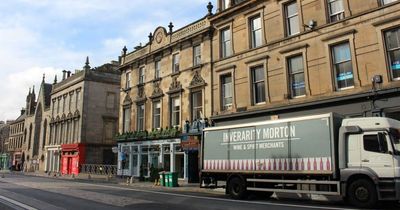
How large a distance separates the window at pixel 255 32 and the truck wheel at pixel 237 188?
11.0 m

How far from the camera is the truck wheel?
1661 cm

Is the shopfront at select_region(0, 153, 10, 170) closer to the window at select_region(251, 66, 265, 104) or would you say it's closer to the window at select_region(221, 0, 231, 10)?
the window at select_region(221, 0, 231, 10)

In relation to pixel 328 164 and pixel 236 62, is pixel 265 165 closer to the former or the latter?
pixel 328 164

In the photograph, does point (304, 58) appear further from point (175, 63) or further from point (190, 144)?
point (175, 63)

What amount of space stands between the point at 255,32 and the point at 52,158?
43089 millimetres

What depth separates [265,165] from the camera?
16266 millimetres

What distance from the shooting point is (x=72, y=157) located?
50.0m

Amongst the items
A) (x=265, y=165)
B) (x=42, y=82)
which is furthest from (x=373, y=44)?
(x=42, y=82)

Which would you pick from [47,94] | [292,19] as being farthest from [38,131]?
[292,19]

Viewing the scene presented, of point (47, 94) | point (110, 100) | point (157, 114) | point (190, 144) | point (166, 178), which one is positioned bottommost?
point (166, 178)

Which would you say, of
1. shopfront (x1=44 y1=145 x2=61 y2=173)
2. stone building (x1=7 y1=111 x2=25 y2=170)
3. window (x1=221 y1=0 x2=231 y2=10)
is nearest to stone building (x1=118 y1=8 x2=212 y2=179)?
window (x1=221 y1=0 x2=231 y2=10)

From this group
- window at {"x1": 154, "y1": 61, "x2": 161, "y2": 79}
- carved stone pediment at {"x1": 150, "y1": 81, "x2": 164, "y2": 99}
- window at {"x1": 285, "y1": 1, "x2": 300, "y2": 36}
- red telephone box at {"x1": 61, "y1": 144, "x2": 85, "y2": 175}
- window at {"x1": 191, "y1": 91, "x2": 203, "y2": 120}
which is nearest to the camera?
window at {"x1": 285, "y1": 1, "x2": 300, "y2": 36}

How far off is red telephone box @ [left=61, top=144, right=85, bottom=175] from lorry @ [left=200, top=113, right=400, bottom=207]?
1298 inches

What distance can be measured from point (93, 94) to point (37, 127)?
25.9 m
